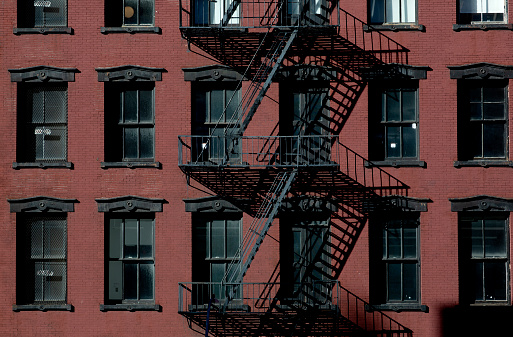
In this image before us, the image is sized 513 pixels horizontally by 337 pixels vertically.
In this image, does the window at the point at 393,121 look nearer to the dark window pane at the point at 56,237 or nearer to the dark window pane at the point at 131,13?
the dark window pane at the point at 131,13

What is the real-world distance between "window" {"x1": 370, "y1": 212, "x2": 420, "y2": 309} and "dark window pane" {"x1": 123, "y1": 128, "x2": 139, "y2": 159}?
6272 mm

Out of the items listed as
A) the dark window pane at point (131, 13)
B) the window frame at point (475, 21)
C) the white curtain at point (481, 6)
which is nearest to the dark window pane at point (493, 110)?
the window frame at point (475, 21)

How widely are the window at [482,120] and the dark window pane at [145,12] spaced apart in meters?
8.00

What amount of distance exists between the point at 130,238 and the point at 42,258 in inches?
88.3

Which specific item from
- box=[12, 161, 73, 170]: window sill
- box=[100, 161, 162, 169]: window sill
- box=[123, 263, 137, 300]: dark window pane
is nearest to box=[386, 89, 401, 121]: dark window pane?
box=[100, 161, 162, 169]: window sill

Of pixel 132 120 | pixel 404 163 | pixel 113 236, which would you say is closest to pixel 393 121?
pixel 404 163

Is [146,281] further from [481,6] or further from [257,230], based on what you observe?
[481,6]

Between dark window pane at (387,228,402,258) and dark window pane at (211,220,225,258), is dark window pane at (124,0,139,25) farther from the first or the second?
dark window pane at (387,228,402,258)

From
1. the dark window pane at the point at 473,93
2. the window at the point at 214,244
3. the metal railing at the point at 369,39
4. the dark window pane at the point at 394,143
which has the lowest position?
the window at the point at 214,244

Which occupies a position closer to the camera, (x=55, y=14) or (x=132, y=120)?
(x=132, y=120)

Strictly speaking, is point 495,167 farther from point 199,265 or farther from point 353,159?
point 199,265

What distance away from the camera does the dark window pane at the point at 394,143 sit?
53.9 feet

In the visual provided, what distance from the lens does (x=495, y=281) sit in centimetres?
1619

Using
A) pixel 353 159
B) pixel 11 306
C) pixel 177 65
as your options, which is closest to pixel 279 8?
pixel 177 65
